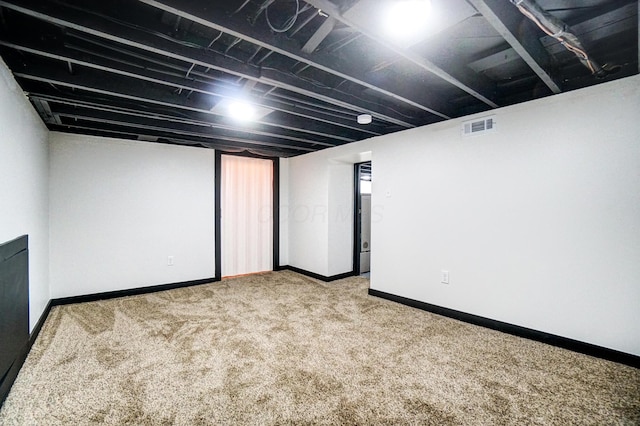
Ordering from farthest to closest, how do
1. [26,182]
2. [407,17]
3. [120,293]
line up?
[120,293] → [26,182] → [407,17]

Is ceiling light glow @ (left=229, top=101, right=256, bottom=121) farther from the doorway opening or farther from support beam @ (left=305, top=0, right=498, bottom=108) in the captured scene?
the doorway opening

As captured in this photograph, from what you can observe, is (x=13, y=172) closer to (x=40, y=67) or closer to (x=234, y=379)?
(x=40, y=67)

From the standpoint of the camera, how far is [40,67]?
7.08ft

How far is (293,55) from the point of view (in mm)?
1872

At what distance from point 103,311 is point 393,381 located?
10.9 feet

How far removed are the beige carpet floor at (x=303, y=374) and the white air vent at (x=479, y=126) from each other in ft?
6.52

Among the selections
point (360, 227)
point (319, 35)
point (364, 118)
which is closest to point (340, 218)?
point (360, 227)

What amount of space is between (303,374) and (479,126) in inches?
112

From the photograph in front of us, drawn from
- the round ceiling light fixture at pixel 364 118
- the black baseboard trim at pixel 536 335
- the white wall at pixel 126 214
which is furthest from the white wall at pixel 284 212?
the round ceiling light fixture at pixel 364 118

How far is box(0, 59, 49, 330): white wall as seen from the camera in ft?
6.59

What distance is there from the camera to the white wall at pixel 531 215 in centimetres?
228

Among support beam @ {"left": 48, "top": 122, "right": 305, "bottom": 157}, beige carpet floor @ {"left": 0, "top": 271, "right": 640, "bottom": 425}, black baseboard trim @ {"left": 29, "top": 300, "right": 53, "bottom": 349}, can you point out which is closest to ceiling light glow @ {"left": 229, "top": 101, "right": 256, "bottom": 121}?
support beam @ {"left": 48, "top": 122, "right": 305, "bottom": 157}

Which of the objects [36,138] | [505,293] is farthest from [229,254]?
[505,293]

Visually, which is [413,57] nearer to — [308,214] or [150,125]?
[150,125]
